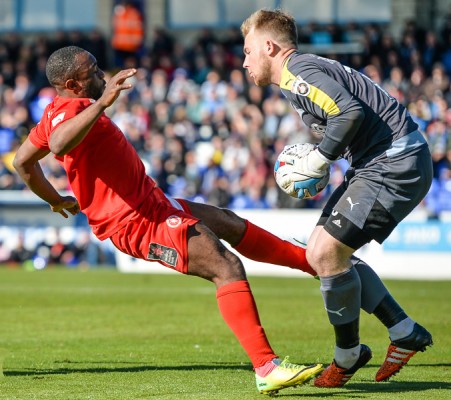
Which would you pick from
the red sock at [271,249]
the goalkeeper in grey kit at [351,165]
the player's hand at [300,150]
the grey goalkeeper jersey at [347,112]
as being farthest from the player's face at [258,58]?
the red sock at [271,249]

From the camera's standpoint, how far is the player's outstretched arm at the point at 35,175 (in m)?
7.35

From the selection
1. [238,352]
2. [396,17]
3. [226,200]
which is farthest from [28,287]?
[396,17]

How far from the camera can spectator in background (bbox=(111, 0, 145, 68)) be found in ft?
99.7

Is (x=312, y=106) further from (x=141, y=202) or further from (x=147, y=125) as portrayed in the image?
(x=147, y=125)

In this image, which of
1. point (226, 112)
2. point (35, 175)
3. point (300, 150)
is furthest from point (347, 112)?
point (226, 112)

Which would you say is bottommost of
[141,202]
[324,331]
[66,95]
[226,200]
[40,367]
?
[226,200]

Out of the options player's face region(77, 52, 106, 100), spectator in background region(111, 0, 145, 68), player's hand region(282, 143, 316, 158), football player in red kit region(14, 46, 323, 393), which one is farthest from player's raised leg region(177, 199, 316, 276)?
spectator in background region(111, 0, 145, 68)

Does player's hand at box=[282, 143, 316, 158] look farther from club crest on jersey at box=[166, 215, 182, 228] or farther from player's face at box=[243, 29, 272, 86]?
club crest on jersey at box=[166, 215, 182, 228]

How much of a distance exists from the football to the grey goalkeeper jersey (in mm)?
267

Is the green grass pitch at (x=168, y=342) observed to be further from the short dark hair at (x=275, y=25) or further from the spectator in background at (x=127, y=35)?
the spectator in background at (x=127, y=35)

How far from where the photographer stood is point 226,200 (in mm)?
22047

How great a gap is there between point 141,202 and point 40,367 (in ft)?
6.08

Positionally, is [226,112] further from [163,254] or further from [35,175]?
[163,254]

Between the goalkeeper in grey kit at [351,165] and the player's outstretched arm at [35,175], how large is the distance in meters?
1.65
